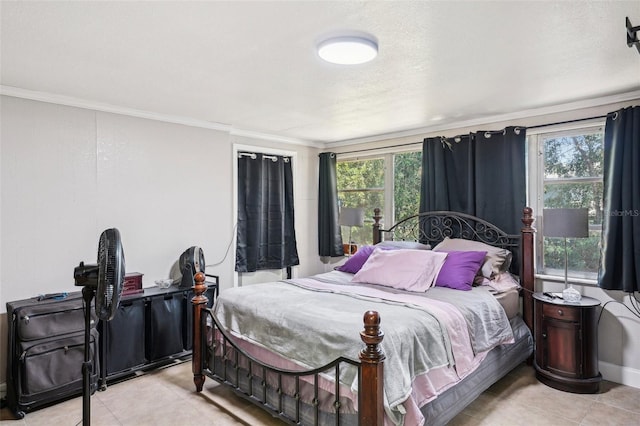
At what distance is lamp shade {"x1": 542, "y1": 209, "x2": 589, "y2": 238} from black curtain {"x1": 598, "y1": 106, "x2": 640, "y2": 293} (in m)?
0.35

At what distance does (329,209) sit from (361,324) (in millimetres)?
3282

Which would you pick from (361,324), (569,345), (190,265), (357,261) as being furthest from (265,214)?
(569,345)

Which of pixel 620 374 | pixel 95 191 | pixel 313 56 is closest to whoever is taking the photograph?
pixel 313 56

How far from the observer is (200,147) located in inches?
166

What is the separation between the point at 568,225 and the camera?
9.78 ft

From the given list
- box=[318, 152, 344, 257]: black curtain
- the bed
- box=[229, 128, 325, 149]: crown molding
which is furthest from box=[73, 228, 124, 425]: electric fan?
box=[318, 152, 344, 257]: black curtain

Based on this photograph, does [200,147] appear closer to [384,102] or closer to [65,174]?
[65,174]

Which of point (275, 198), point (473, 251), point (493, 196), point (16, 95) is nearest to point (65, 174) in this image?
point (16, 95)

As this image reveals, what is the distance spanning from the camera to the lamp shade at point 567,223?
2936 mm

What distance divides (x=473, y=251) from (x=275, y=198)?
8.47 feet

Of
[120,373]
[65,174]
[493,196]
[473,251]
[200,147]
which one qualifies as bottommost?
[120,373]

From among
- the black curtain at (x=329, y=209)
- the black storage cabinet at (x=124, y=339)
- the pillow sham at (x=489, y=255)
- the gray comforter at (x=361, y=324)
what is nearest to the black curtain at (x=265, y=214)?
the black curtain at (x=329, y=209)

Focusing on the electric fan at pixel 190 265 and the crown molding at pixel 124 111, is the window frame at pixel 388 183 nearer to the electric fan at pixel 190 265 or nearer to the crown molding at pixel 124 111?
the crown molding at pixel 124 111

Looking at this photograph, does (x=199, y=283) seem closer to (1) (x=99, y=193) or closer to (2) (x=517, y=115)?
(1) (x=99, y=193)
